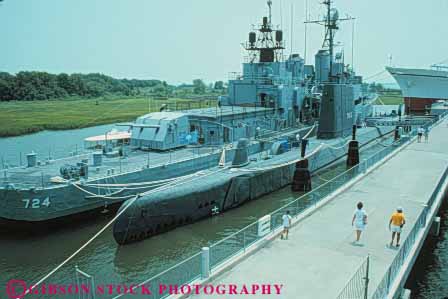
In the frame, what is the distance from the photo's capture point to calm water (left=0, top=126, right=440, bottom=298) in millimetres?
14652

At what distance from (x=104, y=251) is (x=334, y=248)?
911 centimetres

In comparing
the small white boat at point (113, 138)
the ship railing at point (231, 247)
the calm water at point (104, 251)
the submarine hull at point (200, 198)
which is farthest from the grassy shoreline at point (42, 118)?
the ship railing at point (231, 247)

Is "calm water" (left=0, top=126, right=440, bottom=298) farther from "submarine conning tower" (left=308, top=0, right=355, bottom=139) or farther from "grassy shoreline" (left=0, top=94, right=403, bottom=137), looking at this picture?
"grassy shoreline" (left=0, top=94, right=403, bottom=137)

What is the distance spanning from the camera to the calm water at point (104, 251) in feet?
48.1

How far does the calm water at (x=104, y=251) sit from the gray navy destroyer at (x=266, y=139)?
577 millimetres

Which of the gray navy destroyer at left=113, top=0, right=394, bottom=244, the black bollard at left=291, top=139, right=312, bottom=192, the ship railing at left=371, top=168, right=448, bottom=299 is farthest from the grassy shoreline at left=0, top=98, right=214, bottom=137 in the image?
the ship railing at left=371, top=168, right=448, bottom=299

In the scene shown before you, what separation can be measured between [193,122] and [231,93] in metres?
9.32

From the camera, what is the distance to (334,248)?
483 inches

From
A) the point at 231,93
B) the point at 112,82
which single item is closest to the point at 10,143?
the point at 231,93

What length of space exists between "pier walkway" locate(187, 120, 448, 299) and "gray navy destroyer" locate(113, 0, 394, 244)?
5529 millimetres

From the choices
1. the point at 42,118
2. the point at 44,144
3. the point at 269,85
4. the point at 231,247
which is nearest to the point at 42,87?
the point at 42,118

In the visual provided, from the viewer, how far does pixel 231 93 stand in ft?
120

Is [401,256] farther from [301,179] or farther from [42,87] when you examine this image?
[42,87]

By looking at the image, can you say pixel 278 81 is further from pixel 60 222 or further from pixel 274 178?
pixel 60 222
